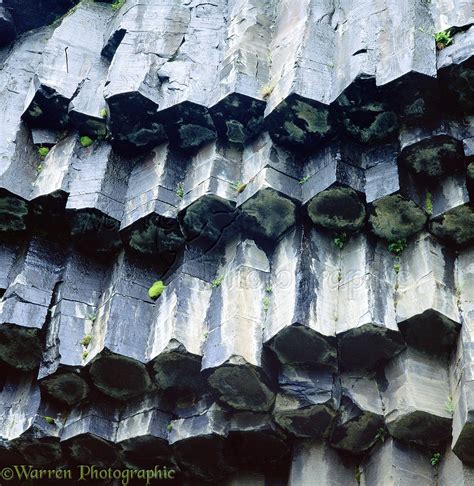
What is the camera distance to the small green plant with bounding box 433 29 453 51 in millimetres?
7562

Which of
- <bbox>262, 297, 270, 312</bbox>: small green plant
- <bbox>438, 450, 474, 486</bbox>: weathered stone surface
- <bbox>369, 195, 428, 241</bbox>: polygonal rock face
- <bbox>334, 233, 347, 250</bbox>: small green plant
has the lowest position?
<bbox>438, 450, 474, 486</bbox>: weathered stone surface

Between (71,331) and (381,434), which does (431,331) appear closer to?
(381,434)

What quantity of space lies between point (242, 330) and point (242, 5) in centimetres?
409

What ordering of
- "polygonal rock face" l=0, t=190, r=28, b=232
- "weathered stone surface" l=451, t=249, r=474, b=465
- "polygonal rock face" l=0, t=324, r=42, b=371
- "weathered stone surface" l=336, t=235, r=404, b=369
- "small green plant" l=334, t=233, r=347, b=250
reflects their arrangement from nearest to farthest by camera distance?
"weathered stone surface" l=451, t=249, r=474, b=465, "weathered stone surface" l=336, t=235, r=404, b=369, "small green plant" l=334, t=233, r=347, b=250, "polygonal rock face" l=0, t=324, r=42, b=371, "polygonal rock face" l=0, t=190, r=28, b=232

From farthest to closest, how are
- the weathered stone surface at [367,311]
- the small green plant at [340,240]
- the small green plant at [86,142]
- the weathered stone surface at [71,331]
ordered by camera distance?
1. the small green plant at [86,142]
2. the weathered stone surface at [71,331]
3. the small green plant at [340,240]
4. the weathered stone surface at [367,311]

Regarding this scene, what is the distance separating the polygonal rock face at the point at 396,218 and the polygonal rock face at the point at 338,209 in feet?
0.48

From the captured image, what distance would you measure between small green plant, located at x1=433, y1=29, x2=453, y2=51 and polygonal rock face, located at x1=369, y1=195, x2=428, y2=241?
1.46 m

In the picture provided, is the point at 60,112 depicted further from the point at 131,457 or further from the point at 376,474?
the point at 376,474

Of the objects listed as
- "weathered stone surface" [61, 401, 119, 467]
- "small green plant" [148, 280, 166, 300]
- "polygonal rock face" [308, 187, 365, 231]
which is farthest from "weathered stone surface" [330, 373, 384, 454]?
"weathered stone surface" [61, 401, 119, 467]

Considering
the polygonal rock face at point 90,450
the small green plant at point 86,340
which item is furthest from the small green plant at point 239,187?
the polygonal rock face at point 90,450

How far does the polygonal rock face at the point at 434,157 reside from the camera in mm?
7410

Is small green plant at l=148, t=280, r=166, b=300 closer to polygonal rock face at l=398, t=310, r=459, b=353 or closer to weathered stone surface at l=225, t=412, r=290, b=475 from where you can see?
weathered stone surface at l=225, t=412, r=290, b=475

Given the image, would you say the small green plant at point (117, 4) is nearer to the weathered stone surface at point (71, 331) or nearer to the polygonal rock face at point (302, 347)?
the weathered stone surface at point (71, 331)

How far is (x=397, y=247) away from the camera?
300 inches
